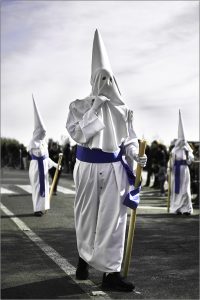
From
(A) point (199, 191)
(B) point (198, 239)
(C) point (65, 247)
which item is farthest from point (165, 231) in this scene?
(A) point (199, 191)

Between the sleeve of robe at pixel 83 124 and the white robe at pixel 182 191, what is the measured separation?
24.1 ft

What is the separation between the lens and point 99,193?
20.5 ft

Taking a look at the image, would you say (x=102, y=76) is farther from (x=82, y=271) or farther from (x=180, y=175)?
(x=180, y=175)

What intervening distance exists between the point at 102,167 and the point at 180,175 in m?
7.91

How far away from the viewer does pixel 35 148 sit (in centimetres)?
1270

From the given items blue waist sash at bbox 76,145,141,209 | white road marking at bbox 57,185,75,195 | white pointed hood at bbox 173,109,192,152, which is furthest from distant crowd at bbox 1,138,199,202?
blue waist sash at bbox 76,145,141,209

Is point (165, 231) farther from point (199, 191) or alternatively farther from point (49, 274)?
point (199, 191)

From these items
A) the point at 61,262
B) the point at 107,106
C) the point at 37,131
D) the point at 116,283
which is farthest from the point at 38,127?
the point at 116,283

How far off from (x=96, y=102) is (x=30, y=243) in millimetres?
3125

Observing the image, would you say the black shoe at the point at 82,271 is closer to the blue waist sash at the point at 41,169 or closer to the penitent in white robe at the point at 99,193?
the penitent in white robe at the point at 99,193

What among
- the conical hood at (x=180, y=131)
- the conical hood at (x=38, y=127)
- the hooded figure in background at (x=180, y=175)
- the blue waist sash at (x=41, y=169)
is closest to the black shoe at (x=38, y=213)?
the blue waist sash at (x=41, y=169)

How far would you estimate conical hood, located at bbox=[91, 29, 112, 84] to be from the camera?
6227mm

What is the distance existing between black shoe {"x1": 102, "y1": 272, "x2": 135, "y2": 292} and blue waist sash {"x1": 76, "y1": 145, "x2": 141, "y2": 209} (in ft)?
2.44

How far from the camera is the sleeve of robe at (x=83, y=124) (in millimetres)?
6078
